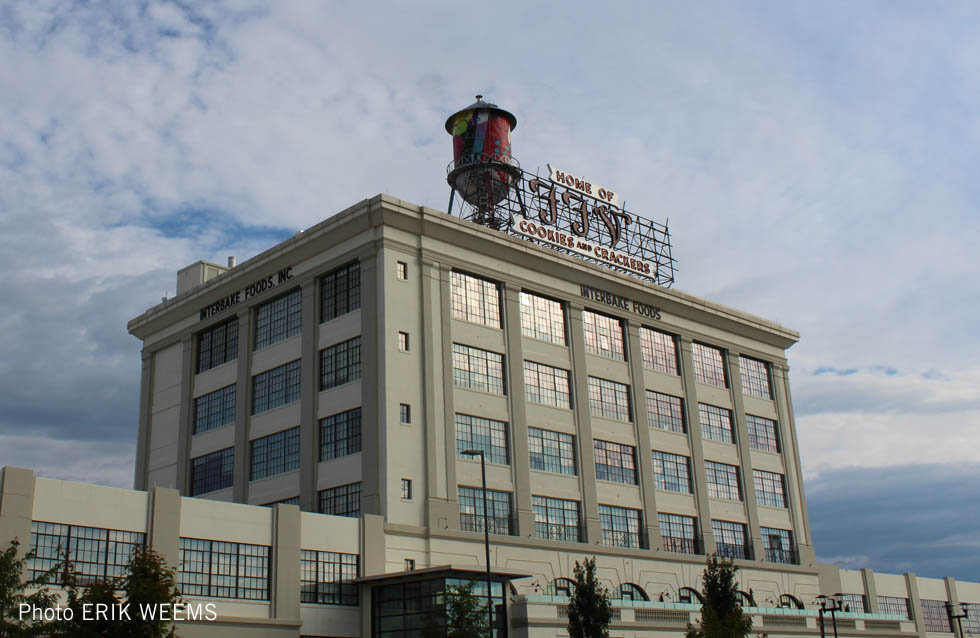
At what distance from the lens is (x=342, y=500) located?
2062 inches

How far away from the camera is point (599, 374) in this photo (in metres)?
63.7

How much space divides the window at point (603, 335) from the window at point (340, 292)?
15.3 m

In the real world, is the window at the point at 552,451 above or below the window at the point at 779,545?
above

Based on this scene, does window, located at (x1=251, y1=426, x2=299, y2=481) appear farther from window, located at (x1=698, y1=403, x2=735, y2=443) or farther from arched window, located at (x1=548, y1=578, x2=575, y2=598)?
window, located at (x1=698, y1=403, x2=735, y2=443)

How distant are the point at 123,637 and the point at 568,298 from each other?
38.7 meters

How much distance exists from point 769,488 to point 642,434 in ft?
45.7

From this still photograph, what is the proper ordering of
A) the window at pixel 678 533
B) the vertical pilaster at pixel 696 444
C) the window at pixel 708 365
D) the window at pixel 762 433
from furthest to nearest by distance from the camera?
the window at pixel 762 433 < the window at pixel 708 365 < the vertical pilaster at pixel 696 444 < the window at pixel 678 533

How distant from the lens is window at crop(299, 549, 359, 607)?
47188mm

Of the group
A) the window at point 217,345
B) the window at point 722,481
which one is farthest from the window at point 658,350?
the window at point 217,345

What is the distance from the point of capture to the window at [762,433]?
73250mm

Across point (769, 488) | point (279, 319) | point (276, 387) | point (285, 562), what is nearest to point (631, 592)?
point (769, 488)

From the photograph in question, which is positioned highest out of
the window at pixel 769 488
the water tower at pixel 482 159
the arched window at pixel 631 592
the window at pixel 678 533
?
the water tower at pixel 482 159

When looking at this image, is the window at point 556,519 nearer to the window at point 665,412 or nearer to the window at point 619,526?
the window at point 619,526

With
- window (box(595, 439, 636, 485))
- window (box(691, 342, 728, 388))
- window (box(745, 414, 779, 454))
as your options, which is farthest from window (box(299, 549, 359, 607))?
window (box(745, 414, 779, 454))
